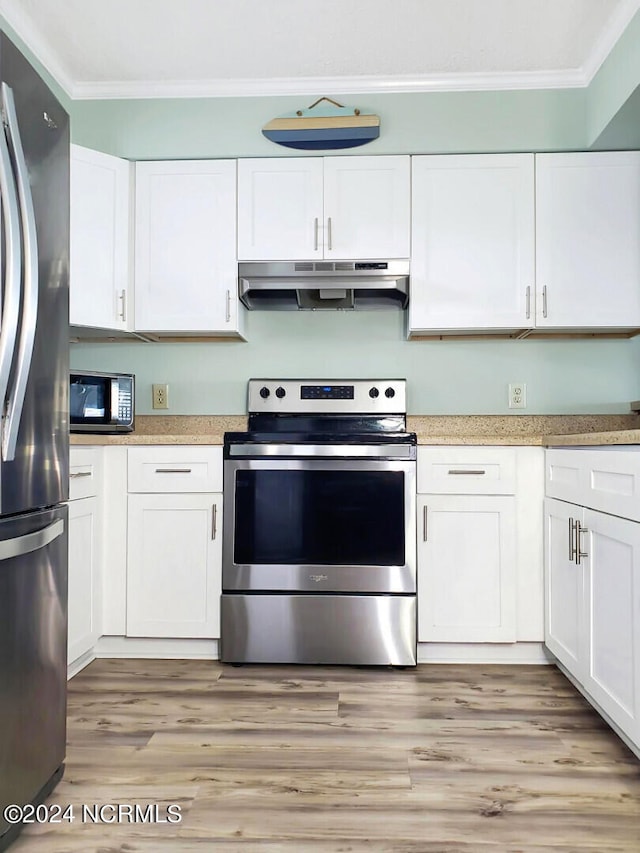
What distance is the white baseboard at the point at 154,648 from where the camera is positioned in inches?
104

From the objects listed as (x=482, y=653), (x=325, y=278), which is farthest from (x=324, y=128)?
(x=482, y=653)

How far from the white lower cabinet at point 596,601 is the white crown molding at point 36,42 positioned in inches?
98.4

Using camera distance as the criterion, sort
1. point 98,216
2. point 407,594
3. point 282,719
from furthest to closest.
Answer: point 98,216 < point 407,594 < point 282,719

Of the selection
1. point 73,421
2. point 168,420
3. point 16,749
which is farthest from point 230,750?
point 168,420

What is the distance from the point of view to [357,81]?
285 centimetres

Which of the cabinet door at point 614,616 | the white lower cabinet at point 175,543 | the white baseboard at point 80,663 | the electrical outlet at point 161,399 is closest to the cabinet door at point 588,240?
the cabinet door at point 614,616

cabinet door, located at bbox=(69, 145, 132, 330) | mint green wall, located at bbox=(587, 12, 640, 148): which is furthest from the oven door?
mint green wall, located at bbox=(587, 12, 640, 148)

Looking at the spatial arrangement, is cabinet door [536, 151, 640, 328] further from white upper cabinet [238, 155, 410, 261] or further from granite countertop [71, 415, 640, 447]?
white upper cabinet [238, 155, 410, 261]

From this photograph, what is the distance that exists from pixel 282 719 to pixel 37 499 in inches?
42.3

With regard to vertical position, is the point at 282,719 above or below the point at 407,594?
below

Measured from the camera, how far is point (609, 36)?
2.50 metres

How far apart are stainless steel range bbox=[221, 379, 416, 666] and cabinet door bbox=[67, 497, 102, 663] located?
482mm

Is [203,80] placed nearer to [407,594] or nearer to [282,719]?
[407,594]

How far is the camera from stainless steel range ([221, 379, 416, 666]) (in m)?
2.53
